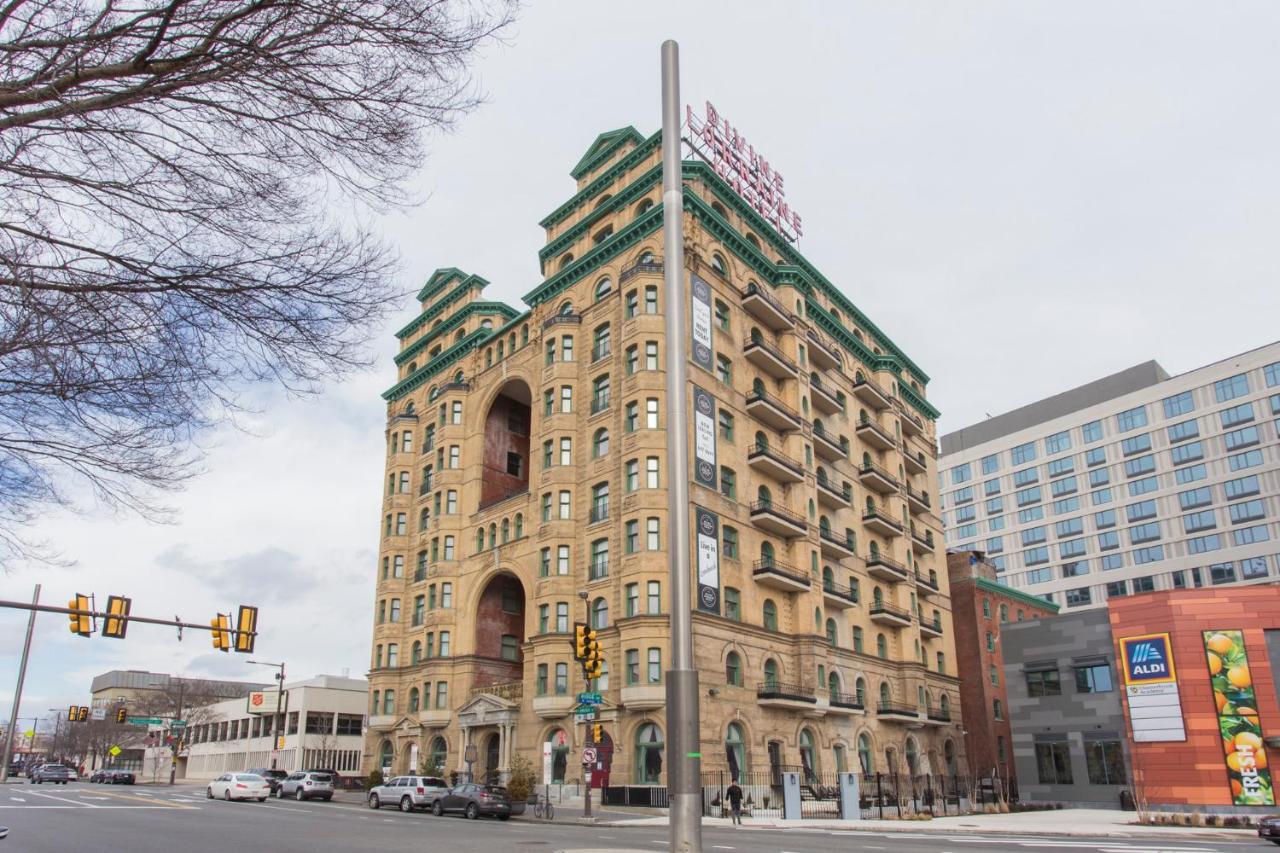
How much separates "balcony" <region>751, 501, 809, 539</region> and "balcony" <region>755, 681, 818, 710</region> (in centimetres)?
781

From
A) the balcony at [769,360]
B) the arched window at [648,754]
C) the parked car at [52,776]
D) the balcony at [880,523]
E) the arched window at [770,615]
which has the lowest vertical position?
the parked car at [52,776]

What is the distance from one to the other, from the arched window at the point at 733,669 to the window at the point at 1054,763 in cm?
2139

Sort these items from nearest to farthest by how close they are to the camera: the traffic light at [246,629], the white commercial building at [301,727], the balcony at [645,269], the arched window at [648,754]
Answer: the traffic light at [246,629] < the arched window at [648,754] < the balcony at [645,269] < the white commercial building at [301,727]

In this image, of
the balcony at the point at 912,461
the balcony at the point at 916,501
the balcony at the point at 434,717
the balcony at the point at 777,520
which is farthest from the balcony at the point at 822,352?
the balcony at the point at 434,717

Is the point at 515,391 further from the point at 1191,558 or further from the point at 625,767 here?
the point at 1191,558

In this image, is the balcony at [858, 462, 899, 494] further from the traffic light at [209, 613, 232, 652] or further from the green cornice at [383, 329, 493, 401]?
the traffic light at [209, 613, 232, 652]

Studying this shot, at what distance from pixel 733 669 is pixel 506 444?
24.1m

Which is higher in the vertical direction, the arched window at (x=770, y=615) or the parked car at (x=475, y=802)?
the arched window at (x=770, y=615)

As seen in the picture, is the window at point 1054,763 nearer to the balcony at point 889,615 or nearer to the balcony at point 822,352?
the balcony at point 889,615

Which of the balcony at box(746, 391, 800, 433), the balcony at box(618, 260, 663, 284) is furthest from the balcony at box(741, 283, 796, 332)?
the balcony at box(618, 260, 663, 284)

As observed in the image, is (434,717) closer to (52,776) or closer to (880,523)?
(880,523)

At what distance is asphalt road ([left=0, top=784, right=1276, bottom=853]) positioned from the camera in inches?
713

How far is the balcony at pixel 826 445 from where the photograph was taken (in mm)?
54303

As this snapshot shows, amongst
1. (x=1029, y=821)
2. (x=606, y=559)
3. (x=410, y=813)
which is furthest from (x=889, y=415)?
(x=410, y=813)
